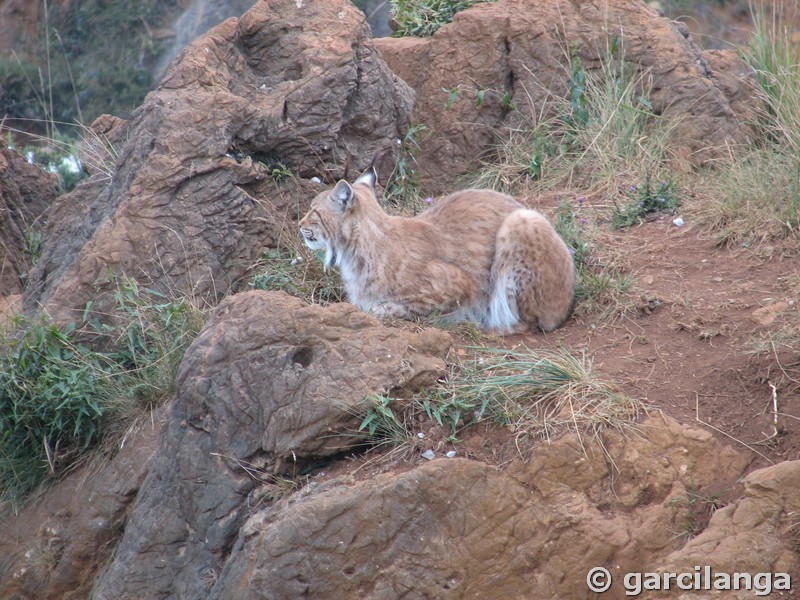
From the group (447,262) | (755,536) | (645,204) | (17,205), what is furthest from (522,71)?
(755,536)

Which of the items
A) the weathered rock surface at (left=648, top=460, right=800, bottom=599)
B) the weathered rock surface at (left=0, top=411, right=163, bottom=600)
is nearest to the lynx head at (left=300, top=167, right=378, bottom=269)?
the weathered rock surface at (left=0, top=411, right=163, bottom=600)

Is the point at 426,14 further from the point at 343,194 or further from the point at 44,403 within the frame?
the point at 44,403

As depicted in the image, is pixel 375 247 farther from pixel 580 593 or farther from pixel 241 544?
pixel 580 593

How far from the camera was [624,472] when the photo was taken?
16.6ft

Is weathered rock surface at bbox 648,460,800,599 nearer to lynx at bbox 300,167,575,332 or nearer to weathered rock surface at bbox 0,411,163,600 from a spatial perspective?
lynx at bbox 300,167,575,332

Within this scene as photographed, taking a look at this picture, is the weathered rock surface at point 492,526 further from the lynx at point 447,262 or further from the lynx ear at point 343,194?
the lynx ear at point 343,194

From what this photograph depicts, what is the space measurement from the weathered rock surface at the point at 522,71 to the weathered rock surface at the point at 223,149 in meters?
0.71

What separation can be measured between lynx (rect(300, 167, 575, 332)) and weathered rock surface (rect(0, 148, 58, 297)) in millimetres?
3366

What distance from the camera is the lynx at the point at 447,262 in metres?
6.77

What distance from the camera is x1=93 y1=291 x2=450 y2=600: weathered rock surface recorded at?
5.46 m

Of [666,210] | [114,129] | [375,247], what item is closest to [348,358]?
[375,247]

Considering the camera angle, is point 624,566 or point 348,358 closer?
point 624,566

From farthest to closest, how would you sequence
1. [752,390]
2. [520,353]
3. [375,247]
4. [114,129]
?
[114,129] < [375,247] < [520,353] < [752,390]

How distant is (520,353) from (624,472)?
1085 mm
